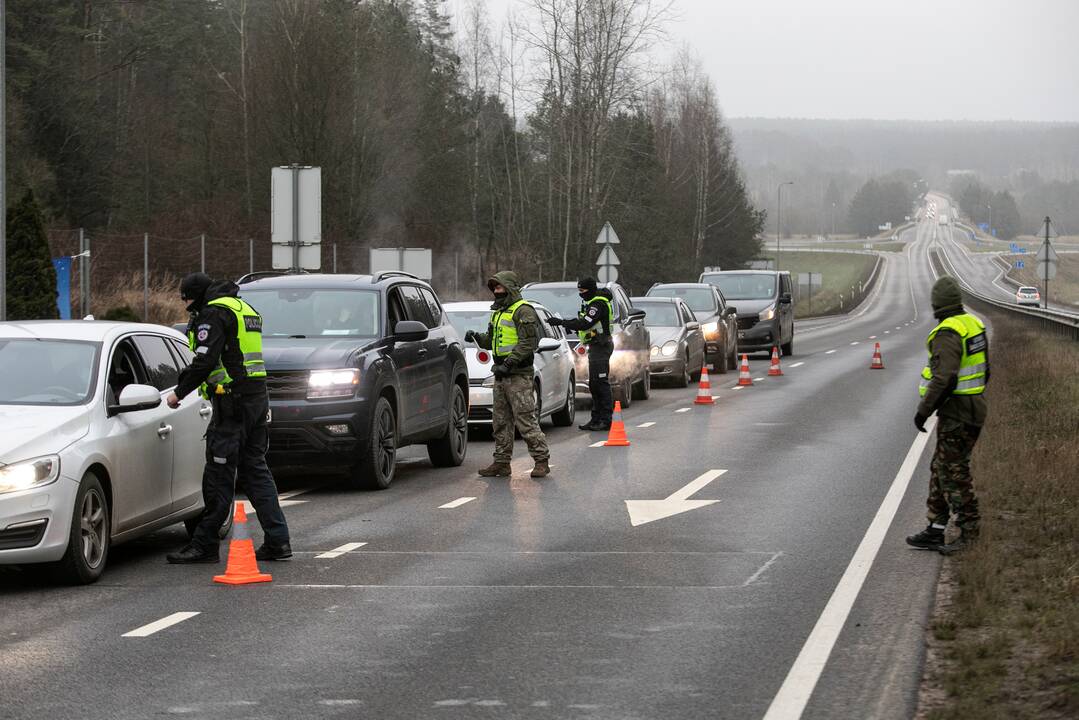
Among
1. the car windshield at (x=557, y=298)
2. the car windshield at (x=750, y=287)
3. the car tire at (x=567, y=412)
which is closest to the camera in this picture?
the car tire at (x=567, y=412)

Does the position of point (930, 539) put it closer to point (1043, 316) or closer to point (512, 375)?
point (512, 375)

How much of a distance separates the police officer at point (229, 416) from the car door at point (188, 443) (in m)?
0.43

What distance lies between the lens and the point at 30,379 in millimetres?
9492

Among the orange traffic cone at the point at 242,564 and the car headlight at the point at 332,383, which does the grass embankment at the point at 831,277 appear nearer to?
the car headlight at the point at 332,383

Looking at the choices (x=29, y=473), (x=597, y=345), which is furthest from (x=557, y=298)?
(x=29, y=473)

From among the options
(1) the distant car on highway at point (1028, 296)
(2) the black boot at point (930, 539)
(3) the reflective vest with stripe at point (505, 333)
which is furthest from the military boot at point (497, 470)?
(1) the distant car on highway at point (1028, 296)

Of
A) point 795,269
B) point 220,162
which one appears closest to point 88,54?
point 220,162

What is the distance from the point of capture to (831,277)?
158m

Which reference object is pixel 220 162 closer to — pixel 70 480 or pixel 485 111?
pixel 485 111

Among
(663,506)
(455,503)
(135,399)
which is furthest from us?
(455,503)

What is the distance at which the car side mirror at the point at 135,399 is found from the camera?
920cm

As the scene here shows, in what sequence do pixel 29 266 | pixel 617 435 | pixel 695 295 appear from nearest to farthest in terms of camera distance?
1. pixel 617 435
2. pixel 29 266
3. pixel 695 295

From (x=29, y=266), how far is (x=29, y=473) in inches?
760

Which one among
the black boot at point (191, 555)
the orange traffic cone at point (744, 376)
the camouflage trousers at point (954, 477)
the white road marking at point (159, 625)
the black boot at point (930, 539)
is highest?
the camouflage trousers at point (954, 477)
